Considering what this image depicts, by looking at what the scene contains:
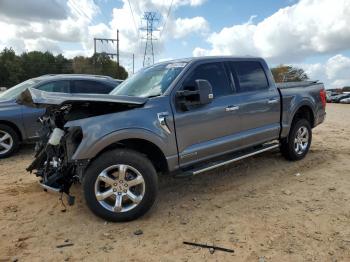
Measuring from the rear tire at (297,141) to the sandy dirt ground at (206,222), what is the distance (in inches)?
22.6

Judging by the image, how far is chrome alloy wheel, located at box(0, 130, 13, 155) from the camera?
7648mm

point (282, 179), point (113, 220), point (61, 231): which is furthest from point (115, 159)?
point (282, 179)

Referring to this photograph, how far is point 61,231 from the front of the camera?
413 centimetres

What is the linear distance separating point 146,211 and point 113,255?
2.71 ft

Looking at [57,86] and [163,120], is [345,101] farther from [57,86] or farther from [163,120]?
[163,120]

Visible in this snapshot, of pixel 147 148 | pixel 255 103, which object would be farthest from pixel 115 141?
pixel 255 103

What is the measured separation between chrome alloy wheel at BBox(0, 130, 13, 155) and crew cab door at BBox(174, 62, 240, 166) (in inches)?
180

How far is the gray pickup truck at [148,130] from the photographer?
4.16m

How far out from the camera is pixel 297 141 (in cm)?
683

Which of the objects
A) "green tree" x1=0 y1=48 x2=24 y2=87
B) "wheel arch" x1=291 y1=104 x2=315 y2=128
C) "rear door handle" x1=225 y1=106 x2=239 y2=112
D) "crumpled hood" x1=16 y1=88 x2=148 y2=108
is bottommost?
"wheel arch" x1=291 y1=104 x2=315 y2=128

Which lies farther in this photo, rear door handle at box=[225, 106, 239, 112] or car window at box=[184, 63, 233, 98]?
rear door handle at box=[225, 106, 239, 112]

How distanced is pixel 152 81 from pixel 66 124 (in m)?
1.46

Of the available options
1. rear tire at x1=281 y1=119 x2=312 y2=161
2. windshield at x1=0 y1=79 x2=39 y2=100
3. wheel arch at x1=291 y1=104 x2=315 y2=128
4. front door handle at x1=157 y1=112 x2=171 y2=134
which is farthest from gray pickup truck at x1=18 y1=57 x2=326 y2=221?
windshield at x1=0 y1=79 x2=39 y2=100

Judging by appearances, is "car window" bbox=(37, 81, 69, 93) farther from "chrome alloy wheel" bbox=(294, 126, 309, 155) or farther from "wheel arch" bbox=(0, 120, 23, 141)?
"chrome alloy wheel" bbox=(294, 126, 309, 155)
